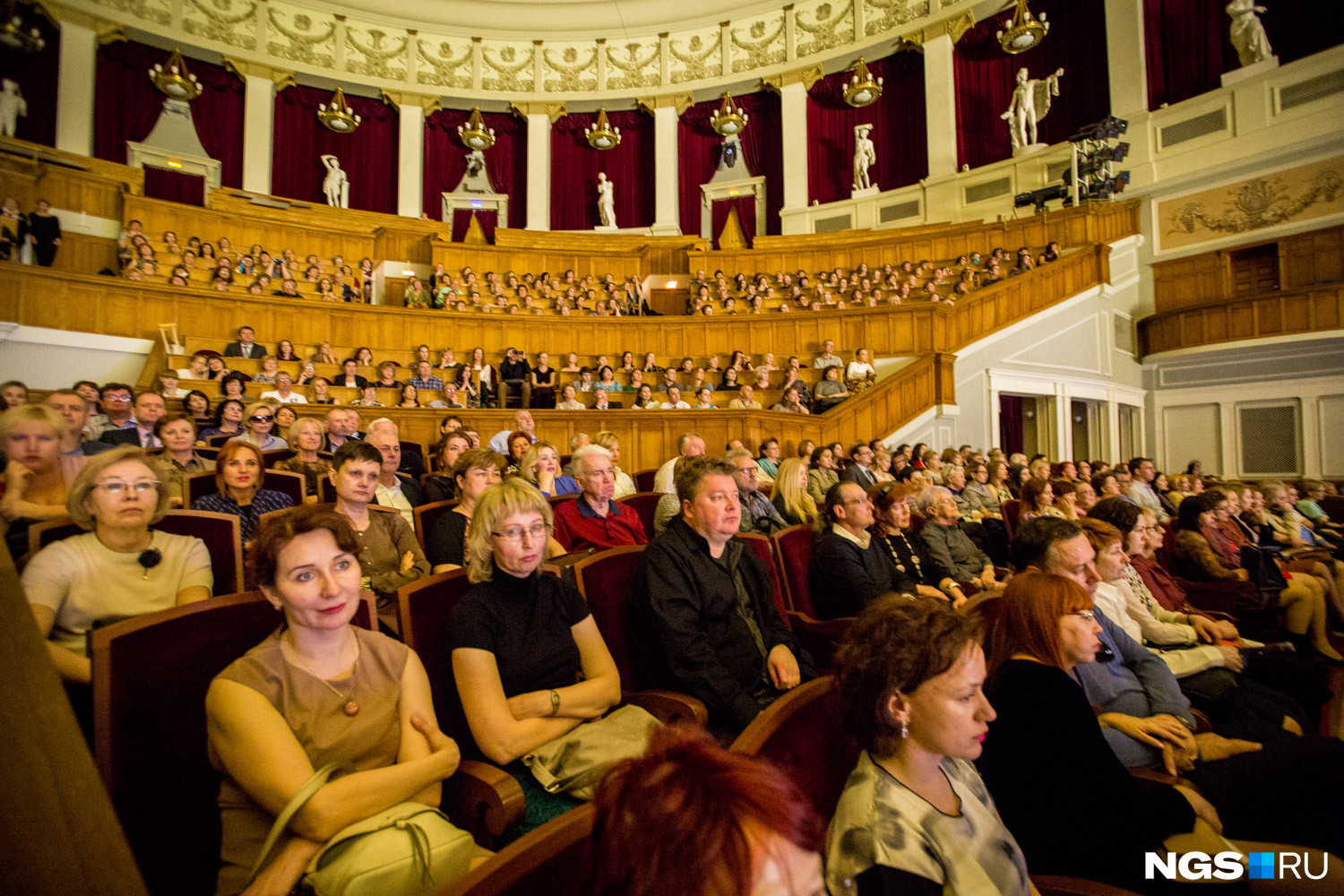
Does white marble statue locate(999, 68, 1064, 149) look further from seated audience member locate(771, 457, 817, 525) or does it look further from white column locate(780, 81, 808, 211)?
seated audience member locate(771, 457, 817, 525)

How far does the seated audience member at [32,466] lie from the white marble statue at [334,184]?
10.6 m

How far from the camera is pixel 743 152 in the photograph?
38.2 ft

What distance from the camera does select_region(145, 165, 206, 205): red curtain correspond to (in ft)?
32.2

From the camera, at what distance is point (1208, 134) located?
812 cm

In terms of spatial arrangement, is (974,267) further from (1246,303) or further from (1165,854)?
(1165,854)

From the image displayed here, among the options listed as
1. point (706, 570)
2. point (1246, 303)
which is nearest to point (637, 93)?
point (1246, 303)

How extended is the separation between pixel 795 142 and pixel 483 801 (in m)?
11.9

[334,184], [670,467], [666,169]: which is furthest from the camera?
[666,169]

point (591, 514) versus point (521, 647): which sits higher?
point (591, 514)

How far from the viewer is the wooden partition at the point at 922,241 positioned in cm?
825

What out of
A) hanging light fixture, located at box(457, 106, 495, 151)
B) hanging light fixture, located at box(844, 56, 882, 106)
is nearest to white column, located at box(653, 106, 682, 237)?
hanging light fixture, located at box(457, 106, 495, 151)

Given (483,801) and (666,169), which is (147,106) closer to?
(666,169)

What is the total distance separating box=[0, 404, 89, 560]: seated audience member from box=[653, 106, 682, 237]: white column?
10.6 metres

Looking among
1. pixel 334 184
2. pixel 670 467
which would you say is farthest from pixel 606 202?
pixel 670 467
